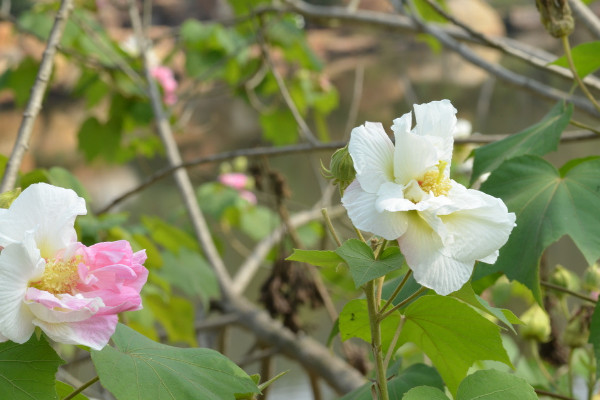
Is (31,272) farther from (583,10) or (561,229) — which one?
(583,10)

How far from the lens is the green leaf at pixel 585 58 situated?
59 cm

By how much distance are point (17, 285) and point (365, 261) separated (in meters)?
0.17

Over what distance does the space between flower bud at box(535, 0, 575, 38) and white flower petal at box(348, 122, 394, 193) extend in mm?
290

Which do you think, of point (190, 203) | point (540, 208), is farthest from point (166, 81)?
point (540, 208)

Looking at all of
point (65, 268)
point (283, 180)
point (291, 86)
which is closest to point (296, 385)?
point (291, 86)

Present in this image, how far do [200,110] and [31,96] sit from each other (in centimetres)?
759

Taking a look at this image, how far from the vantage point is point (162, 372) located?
368 mm

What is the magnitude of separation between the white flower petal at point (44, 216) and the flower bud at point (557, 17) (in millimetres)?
421

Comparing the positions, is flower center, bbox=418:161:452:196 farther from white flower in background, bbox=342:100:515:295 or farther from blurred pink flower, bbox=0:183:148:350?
blurred pink flower, bbox=0:183:148:350

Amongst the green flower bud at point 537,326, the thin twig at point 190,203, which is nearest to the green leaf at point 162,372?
the green flower bud at point 537,326

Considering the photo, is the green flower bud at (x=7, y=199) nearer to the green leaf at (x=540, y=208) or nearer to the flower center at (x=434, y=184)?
the flower center at (x=434, y=184)

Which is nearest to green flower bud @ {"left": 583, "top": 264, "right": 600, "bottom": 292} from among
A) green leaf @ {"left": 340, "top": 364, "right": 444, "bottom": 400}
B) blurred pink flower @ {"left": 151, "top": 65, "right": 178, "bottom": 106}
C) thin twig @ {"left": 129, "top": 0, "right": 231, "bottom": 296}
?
green leaf @ {"left": 340, "top": 364, "right": 444, "bottom": 400}

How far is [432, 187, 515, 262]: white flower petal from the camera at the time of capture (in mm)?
345

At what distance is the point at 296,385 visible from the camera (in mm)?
2525
